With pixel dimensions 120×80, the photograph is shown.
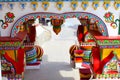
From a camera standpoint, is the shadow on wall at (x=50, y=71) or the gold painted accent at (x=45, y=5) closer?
the gold painted accent at (x=45, y=5)

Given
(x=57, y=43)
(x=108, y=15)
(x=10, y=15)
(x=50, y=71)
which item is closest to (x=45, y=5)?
(x=10, y=15)

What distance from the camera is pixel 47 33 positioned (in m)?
11.2

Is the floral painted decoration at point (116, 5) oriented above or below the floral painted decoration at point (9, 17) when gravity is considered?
above

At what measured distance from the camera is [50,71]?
632cm

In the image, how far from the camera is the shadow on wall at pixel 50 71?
5.88m

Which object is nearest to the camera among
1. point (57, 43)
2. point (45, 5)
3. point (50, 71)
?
point (45, 5)

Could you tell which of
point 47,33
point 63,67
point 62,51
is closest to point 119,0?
point 63,67

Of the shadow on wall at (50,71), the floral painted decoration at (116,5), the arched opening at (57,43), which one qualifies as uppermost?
the floral painted decoration at (116,5)

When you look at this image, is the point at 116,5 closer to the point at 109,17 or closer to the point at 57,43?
the point at 109,17

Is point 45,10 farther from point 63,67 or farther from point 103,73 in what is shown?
point 63,67

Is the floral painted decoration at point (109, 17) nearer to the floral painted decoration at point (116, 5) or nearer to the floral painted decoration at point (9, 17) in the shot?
the floral painted decoration at point (116, 5)

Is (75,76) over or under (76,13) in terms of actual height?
under

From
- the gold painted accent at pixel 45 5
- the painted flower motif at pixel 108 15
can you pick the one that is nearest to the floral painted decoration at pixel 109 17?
the painted flower motif at pixel 108 15

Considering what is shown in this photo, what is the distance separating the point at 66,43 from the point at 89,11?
20.5ft
